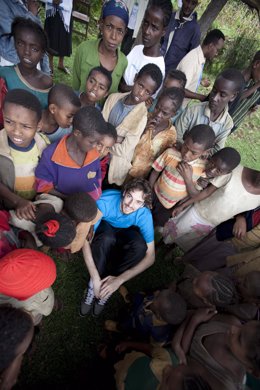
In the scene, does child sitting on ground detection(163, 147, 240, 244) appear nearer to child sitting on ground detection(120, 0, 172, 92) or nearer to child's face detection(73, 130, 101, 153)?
child's face detection(73, 130, 101, 153)

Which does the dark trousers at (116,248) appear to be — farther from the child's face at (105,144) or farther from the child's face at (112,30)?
the child's face at (112,30)

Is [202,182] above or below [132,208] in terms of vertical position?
above

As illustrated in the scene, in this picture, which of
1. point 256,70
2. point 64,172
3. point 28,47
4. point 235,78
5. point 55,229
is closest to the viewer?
point 55,229

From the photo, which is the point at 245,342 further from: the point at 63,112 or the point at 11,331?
the point at 63,112

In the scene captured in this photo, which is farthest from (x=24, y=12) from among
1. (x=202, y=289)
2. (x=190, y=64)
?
(x=202, y=289)

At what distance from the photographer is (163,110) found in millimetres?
2266

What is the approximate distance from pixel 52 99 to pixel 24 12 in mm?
1547

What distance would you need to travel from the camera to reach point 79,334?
2.19 meters

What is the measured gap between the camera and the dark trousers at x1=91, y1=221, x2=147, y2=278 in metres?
2.21

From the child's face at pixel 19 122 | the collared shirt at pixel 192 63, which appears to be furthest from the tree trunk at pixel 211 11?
the child's face at pixel 19 122

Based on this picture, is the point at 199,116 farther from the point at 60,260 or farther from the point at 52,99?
the point at 60,260

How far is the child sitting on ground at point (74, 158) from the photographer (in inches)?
69.7

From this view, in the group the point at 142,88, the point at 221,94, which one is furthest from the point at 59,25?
the point at 221,94

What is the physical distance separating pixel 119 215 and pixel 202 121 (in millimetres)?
→ 1306
